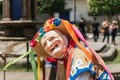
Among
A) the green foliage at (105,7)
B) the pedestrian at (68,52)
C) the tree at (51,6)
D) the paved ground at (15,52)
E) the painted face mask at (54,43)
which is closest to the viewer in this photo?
the pedestrian at (68,52)

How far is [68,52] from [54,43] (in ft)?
0.53

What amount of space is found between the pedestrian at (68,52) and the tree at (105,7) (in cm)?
4851

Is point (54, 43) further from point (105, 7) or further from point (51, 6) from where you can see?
point (51, 6)

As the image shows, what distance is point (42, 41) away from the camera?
3.63 meters

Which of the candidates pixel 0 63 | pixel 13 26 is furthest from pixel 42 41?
pixel 13 26

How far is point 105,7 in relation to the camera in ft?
171

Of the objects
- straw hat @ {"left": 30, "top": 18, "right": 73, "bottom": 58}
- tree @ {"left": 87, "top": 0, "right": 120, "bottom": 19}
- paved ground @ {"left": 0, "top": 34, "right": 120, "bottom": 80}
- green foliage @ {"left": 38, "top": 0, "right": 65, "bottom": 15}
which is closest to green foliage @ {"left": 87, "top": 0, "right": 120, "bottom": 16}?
tree @ {"left": 87, "top": 0, "right": 120, "bottom": 19}

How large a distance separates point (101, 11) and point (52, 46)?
162 ft

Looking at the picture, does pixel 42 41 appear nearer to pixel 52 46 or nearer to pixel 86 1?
pixel 52 46

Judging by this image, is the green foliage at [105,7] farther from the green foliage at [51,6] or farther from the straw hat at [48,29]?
the straw hat at [48,29]

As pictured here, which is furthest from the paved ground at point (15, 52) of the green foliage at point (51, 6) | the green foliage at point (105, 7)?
the green foliage at point (51, 6)

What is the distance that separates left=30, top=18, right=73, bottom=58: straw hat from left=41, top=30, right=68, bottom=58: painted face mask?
0.11 feet

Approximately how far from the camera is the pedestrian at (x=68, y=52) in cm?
331

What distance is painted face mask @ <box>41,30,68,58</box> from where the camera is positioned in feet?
11.6
